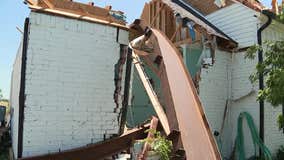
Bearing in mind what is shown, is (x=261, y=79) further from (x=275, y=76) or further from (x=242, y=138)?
(x=275, y=76)

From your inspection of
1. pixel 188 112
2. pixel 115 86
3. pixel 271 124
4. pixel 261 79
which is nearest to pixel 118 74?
pixel 115 86

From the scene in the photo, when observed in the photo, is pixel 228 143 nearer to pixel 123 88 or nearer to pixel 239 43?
pixel 239 43

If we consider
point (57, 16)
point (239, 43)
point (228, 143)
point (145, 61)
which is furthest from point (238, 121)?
point (57, 16)

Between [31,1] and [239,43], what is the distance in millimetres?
6411

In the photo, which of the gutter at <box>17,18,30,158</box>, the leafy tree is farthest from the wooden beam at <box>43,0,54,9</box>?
the leafy tree

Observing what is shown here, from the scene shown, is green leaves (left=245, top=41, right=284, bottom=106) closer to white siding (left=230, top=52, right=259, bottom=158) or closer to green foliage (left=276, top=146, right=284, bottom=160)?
white siding (left=230, top=52, right=259, bottom=158)

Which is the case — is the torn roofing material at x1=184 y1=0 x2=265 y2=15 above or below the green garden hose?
above

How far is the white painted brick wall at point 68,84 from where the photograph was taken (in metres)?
6.90

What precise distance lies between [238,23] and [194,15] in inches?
69.4

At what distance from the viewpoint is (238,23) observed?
35.2 feet

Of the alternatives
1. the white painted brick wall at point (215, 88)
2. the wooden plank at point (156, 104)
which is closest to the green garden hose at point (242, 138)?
the white painted brick wall at point (215, 88)

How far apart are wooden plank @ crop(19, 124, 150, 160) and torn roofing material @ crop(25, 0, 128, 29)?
9.07ft

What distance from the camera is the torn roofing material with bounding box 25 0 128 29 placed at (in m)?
7.28

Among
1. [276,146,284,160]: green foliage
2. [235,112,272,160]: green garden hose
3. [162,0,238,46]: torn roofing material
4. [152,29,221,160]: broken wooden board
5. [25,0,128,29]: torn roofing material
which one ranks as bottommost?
[276,146,284,160]: green foliage
